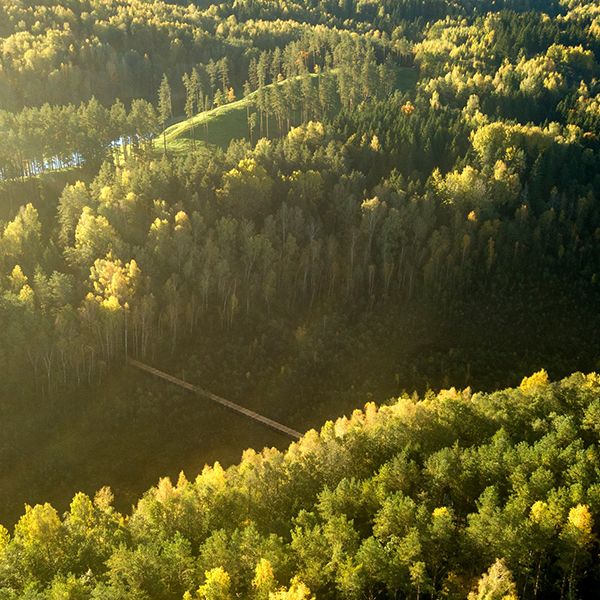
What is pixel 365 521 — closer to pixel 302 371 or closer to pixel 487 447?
pixel 487 447

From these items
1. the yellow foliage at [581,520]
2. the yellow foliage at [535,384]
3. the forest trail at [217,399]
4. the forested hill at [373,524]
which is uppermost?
the yellow foliage at [581,520]

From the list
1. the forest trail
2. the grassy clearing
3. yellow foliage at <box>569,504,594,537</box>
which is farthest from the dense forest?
the forest trail

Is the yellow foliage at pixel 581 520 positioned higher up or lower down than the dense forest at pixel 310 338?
higher up

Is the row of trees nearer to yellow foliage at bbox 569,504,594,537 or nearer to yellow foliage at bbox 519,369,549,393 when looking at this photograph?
yellow foliage at bbox 519,369,549,393

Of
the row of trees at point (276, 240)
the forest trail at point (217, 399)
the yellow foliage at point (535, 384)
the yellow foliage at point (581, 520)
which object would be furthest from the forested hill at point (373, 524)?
the row of trees at point (276, 240)

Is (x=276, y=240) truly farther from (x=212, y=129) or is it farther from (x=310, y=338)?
(x=212, y=129)

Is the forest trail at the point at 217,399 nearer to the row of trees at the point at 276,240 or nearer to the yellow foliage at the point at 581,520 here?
the row of trees at the point at 276,240

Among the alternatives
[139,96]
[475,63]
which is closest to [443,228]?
[475,63]
